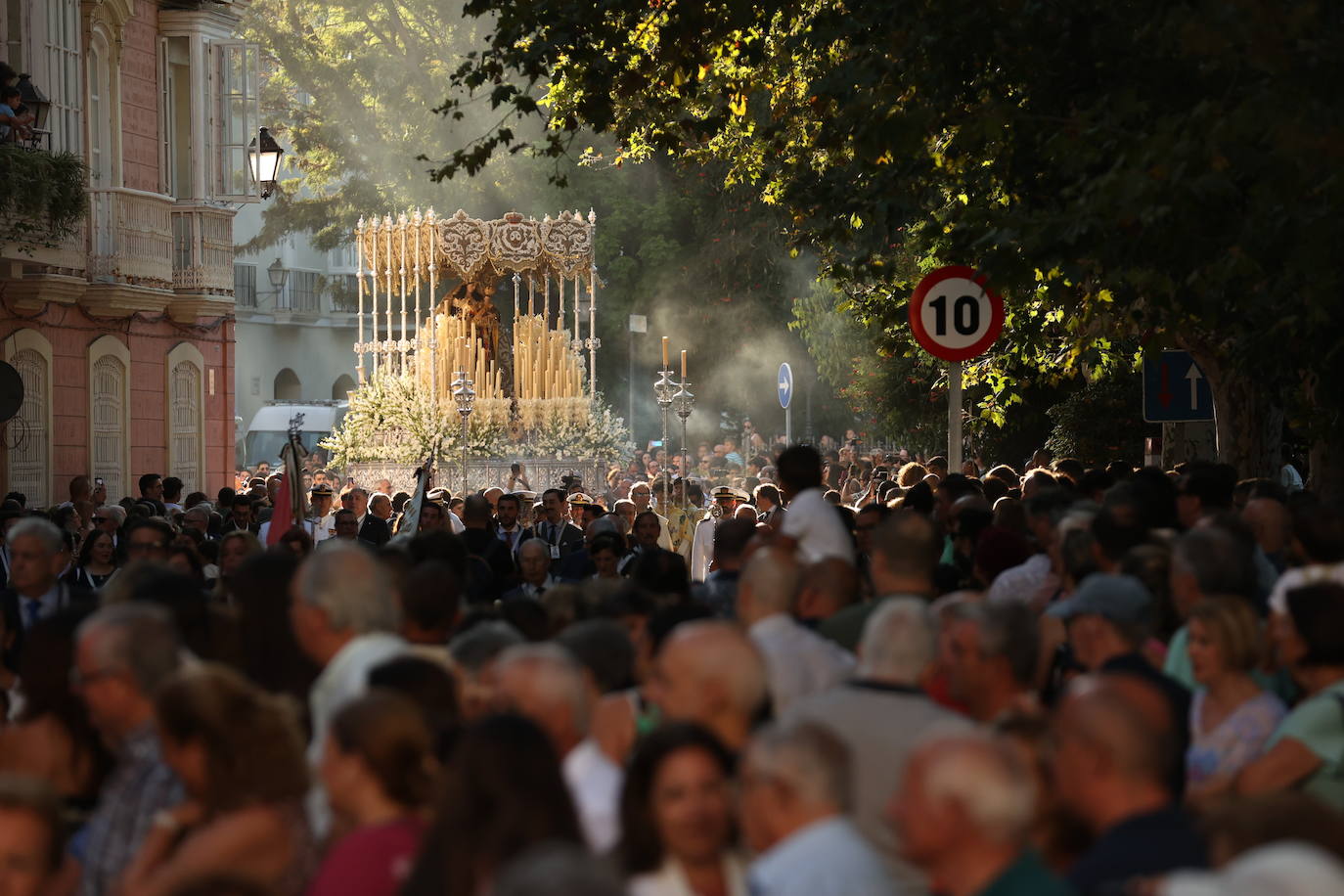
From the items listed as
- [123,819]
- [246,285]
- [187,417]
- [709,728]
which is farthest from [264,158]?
[246,285]

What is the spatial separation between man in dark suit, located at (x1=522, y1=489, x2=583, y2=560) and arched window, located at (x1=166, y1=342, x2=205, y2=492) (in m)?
11.1

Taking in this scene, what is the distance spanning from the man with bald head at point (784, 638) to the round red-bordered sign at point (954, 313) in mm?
4886

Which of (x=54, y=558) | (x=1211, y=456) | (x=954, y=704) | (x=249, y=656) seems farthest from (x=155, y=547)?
(x=1211, y=456)

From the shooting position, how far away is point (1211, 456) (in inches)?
762

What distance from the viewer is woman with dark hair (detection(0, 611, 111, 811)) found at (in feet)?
19.8

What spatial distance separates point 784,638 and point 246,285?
52.3 metres

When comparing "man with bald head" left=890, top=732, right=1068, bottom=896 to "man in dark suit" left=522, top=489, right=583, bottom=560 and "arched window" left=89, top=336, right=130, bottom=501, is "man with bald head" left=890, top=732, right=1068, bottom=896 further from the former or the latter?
"arched window" left=89, top=336, right=130, bottom=501

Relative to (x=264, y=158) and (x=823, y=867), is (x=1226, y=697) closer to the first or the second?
(x=823, y=867)

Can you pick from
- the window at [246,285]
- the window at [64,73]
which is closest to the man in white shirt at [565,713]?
the window at [64,73]

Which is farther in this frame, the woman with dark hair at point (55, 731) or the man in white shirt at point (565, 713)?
the woman with dark hair at point (55, 731)

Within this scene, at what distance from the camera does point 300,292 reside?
5953cm

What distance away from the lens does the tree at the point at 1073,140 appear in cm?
820

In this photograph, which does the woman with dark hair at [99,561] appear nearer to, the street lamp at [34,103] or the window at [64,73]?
the street lamp at [34,103]

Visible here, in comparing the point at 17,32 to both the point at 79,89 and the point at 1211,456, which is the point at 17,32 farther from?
the point at 1211,456
